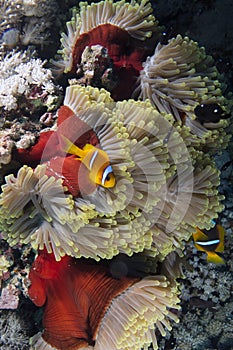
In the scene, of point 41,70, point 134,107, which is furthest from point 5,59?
point 134,107

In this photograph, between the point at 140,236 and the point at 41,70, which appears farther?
the point at 41,70

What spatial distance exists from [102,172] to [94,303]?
91 centimetres

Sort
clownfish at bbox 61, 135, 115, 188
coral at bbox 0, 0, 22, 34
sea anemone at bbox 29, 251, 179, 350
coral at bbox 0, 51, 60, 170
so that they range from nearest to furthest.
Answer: clownfish at bbox 61, 135, 115, 188 → sea anemone at bbox 29, 251, 179, 350 → coral at bbox 0, 51, 60, 170 → coral at bbox 0, 0, 22, 34

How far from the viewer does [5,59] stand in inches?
110

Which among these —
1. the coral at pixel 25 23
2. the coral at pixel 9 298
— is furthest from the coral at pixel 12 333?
the coral at pixel 25 23

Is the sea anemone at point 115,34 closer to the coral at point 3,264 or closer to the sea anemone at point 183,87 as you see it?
the sea anemone at point 183,87

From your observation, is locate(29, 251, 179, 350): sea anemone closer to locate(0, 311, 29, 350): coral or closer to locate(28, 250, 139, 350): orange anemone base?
locate(28, 250, 139, 350): orange anemone base

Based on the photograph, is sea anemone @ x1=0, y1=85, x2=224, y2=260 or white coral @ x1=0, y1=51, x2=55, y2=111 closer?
sea anemone @ x1=0, y1=85, x2=224, y2=260

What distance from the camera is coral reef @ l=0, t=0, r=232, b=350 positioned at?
2131 mm

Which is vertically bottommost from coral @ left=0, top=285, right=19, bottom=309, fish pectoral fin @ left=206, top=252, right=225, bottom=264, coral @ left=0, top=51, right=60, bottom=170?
fish pectoral fin @ left=206, top=252, right=225, bottom=264

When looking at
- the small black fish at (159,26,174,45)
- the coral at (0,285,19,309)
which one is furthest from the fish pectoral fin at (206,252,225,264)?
the small black fish at (159,26,174,45)

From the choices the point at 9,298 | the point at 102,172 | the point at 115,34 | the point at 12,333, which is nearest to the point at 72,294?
the point at 9,298

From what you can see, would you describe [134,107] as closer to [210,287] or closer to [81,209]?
[81,209]

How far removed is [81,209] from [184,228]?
2.39 ft
